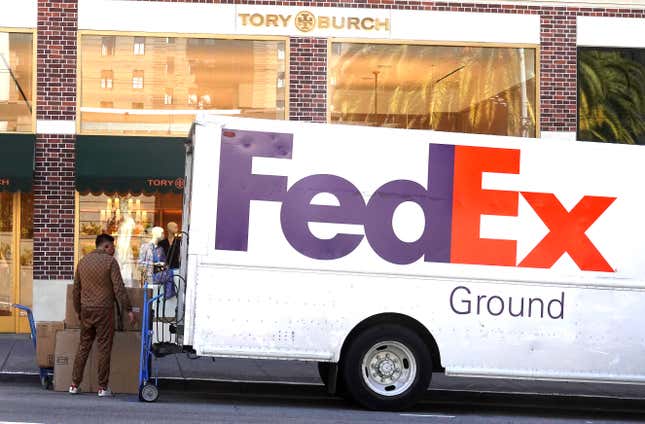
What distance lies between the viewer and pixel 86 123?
59.6ft

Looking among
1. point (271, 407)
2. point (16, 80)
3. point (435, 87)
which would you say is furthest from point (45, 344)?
point (435, 87)

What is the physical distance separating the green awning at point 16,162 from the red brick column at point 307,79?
436 cm

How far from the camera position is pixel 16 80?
1811cm

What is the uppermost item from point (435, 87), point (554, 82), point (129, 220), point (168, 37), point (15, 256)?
point (168, 37)

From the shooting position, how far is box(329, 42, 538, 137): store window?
18703mm

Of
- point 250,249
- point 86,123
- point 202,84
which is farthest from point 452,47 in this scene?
point 250,249

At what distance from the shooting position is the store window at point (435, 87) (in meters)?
18.7

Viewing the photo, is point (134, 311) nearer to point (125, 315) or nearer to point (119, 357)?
point (125, 315)

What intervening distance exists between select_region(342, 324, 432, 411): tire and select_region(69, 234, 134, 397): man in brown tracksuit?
2593 mm

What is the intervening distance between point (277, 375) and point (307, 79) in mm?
6311

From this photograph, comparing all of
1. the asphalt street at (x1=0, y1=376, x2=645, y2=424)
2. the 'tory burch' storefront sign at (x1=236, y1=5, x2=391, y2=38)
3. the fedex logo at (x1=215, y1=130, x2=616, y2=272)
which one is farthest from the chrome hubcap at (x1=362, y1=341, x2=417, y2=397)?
the 'tory burch' storefront sign at (x1=236, y1=5, x2=391, y2=38)

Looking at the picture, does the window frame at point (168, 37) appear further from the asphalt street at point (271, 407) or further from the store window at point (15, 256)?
the asphalt street at point (271, 407)

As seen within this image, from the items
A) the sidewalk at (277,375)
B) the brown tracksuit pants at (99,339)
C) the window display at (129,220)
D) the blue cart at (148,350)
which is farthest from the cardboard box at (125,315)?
the window display at (129,220)

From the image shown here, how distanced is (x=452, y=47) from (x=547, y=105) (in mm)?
1938
